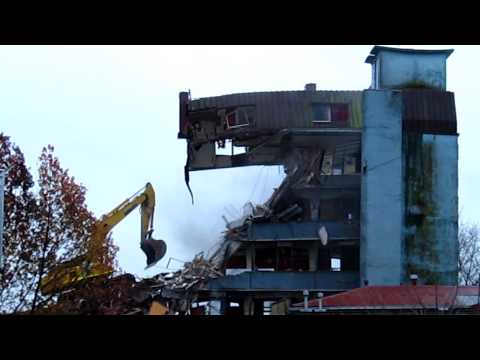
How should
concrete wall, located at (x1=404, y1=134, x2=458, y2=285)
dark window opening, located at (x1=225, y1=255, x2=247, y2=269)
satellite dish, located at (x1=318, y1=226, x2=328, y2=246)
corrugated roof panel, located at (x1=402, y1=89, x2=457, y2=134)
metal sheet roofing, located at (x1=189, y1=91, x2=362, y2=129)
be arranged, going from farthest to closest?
dark window opening, located at (x1=225, y1=255, x2=247, y2=269), metal sheet roofing, located at (x1=189, y1=91, x2=362, y2=129), satellite dish, located at (x1=318, y1=226, x2=328, y2=246), corrugated roof panel, located at (x1=402, y1=89, x2=457, y2=134), concrete wall, located at (x1=404, y1=134, x2=458, y2=285)

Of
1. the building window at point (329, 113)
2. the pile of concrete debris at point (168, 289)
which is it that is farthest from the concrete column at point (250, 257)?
the building window at point (329, 113)

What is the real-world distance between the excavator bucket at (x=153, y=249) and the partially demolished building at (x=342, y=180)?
10.2 feet

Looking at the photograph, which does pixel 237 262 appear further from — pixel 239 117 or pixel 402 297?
pixel 402 297

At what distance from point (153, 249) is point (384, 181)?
11.8m

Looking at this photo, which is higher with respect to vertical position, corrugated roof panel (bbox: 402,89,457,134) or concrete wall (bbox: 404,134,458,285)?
corrugated roof panel (bbox: 402,89,457,134)

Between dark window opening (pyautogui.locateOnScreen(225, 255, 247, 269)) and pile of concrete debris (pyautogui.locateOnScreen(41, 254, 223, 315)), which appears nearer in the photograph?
pile of concrete debris (pyautogui.locateOnScreen(41, 254, 223, 315))

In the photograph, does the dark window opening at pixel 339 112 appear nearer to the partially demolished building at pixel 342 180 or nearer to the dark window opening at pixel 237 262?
the partially demolished building at pixel 342 180

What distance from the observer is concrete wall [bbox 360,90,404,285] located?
4869 centimetres

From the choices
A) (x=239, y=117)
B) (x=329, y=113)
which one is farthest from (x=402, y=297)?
(x=239, y=117)

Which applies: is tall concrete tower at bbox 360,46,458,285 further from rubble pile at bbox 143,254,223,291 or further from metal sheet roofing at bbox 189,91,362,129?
rubble pile at bbox 143,254,223,291

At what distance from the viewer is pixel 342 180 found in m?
51.6

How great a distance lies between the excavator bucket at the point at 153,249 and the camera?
162 ft

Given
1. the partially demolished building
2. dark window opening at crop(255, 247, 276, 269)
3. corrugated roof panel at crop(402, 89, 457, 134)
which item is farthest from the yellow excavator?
corrugated roof panel at crop(402, 89, 457, 134)
